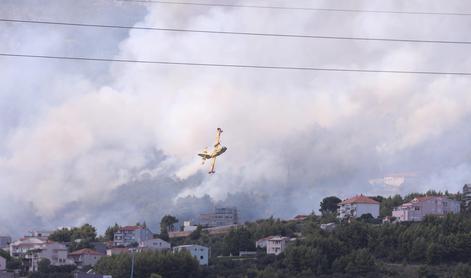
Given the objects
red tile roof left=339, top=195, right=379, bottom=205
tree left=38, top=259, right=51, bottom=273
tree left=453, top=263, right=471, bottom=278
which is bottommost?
tree left=453, top=263, right=471, bottom=278

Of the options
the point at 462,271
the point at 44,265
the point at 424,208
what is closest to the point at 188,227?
the point at 424,208

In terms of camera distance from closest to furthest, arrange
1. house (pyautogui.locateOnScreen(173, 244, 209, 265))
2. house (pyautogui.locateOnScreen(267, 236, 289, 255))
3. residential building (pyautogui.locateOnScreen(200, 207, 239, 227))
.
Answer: house (pyautogui.locateOnScreen(173, 244, 209, 265)), house (pyautogui.locateOnScreen(267, 236, 289, 255)), residential building (pyautogui.locateOnScreen(200, 207, 239, 227))

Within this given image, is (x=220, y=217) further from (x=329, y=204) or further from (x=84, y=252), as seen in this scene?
(x=84, y=252)

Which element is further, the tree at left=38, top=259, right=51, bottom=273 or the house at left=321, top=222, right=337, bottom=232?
the house at left=321, top=222, right=337, bottom=232

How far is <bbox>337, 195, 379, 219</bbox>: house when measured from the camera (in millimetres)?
104250

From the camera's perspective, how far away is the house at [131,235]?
98000 millimetres

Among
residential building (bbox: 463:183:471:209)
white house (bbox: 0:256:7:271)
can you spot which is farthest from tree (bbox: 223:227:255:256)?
residential building (bbox: 463:183:471:209)

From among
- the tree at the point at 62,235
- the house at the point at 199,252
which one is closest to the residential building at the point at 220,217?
the tree at the point at 62,235

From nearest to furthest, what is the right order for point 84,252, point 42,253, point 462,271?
point 462,271
point 42,253
point 84,252

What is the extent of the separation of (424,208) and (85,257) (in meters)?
35.9

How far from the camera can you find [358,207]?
4122 inches

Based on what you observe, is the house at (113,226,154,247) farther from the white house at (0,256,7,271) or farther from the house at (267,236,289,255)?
the white house at (0,256,7,271)

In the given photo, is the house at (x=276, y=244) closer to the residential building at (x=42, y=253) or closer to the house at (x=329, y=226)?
the house at (x=329, y=226)

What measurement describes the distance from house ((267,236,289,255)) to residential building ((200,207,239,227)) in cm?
3235
